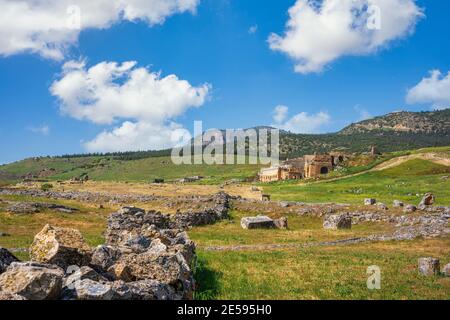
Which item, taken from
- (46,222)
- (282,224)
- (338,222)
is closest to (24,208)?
(46,222)

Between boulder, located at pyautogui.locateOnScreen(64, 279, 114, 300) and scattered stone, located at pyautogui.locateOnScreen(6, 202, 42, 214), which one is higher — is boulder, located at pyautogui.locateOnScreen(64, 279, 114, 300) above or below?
→ above

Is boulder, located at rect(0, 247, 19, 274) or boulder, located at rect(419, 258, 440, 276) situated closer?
boulder, located at rect(0, 247, 19, 274)

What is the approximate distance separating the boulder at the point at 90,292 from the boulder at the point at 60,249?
313cm

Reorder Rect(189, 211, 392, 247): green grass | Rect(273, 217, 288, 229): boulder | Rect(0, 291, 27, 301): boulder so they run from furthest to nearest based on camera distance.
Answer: Rect(273, 217, 288, 229): boulder < Rect(189, 211, 392, 247): green grass < Rect(0, 291, 27, 301): boulder

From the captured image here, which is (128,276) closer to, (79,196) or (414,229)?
(414,229)

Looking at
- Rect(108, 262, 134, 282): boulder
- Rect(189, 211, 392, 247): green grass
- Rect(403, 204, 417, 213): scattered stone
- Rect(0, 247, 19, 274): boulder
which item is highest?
Rect(0, 247, 19, 274): boulder

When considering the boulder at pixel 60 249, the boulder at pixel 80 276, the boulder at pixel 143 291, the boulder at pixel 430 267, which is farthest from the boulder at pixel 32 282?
the boulder at pixel 430 267

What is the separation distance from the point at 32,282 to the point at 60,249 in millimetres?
3727

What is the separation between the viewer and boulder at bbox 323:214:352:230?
4091cm

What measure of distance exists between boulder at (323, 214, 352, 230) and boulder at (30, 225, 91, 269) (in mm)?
Result: 30305

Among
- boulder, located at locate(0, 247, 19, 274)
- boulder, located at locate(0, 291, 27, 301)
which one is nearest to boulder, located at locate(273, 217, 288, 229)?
boulder, located at locate(0, 247, 19, 274)

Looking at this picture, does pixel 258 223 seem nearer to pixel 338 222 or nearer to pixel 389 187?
pixel 338 222

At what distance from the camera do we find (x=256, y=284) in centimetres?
1775

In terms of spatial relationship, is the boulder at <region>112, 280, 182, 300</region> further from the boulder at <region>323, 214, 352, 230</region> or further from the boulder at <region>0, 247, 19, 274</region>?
the boulder at <region>323, 214, 352, 230</region>
